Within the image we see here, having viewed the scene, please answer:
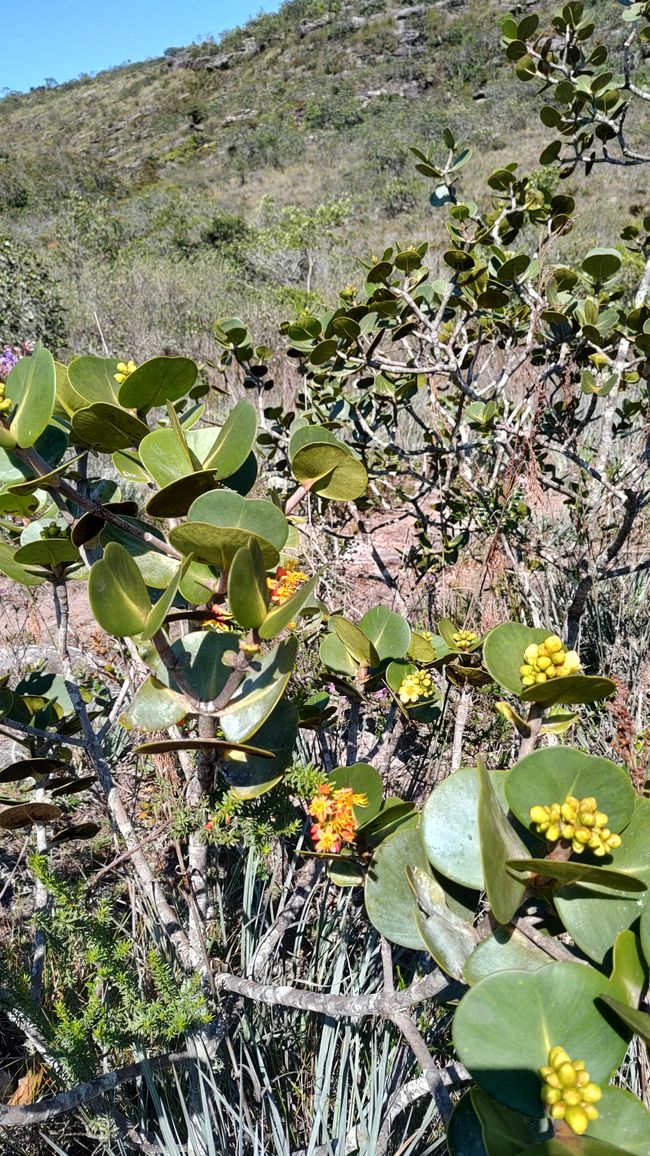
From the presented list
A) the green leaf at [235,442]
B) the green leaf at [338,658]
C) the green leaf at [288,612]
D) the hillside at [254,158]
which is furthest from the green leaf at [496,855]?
the hillside at [254,158]

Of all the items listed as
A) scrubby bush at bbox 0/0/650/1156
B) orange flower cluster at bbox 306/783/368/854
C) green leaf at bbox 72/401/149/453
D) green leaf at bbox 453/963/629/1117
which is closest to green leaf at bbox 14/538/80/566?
scrubby bush at bbox 0/0/650/1156

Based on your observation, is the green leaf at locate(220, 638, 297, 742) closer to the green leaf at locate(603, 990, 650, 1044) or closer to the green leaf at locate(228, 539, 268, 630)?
the green leaf at locate(228, 539, 268, 630)

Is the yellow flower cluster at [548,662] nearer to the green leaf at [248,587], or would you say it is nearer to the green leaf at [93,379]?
the green leaf at [248,587]

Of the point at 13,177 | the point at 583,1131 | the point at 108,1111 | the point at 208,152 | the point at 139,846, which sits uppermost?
the point at 208,152

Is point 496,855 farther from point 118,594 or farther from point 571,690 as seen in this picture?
point 118,594

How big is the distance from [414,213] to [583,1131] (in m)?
18.4

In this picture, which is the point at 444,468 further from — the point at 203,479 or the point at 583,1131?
the point at 583,1131

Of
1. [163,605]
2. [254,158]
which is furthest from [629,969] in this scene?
[254,158]

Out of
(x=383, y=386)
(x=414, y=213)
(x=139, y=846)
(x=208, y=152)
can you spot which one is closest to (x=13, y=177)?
(x=208, y=152)

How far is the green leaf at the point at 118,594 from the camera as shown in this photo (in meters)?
0.67

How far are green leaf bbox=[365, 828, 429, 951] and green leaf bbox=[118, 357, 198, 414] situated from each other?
0.65 meters

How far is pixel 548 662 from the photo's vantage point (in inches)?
31.0

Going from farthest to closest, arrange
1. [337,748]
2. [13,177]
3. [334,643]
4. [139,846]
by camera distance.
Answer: [13,177], [337,748], [334,643], [139,846]

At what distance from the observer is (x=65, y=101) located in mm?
43500
